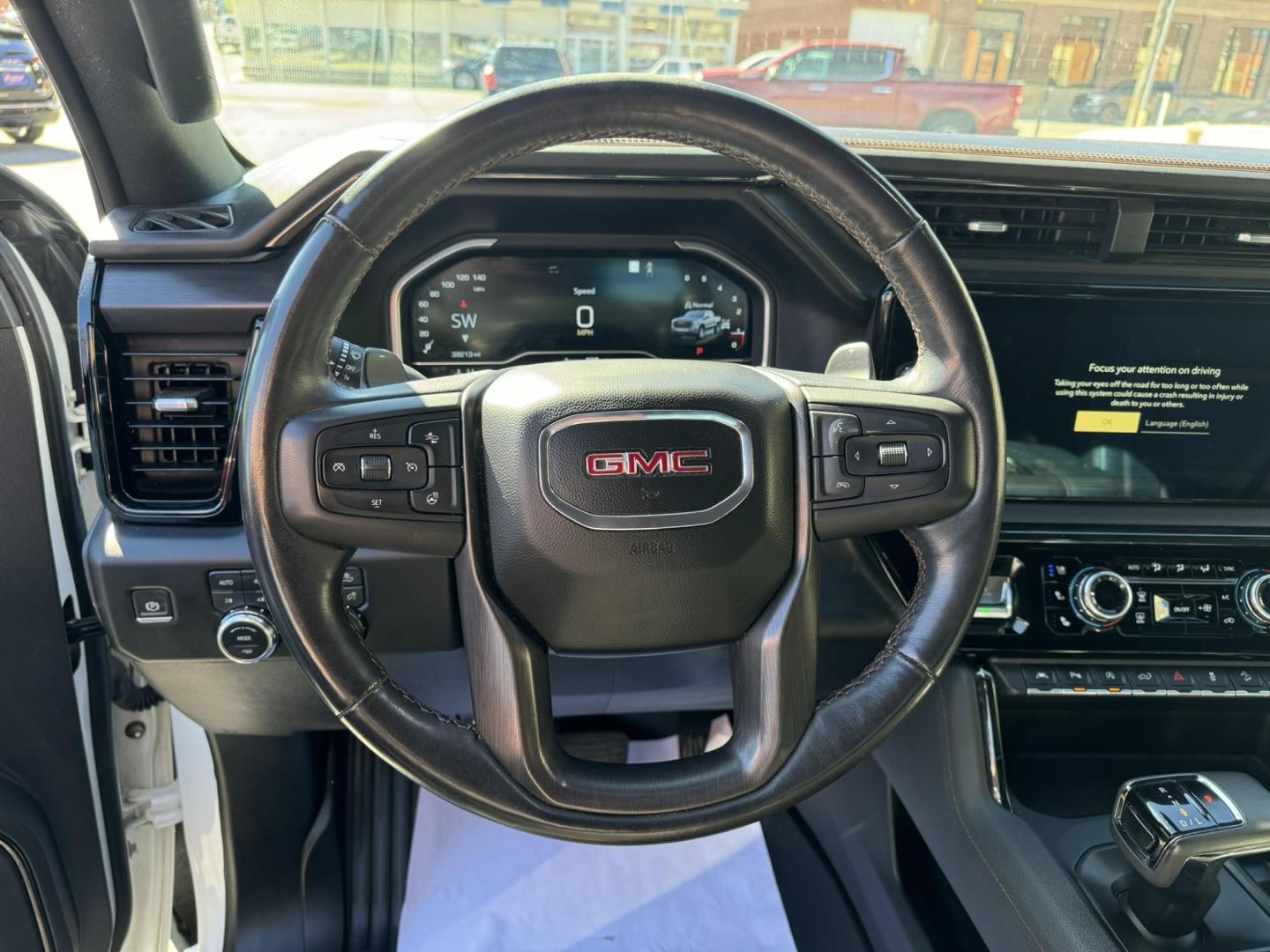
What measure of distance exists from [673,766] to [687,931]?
3.45 feet

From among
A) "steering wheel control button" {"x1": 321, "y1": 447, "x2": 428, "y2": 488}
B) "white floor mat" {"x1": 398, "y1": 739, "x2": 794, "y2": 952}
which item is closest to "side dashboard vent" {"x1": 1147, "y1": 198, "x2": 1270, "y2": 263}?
"steering wheel control button" {"x1": 321, "y1": 447, "x2": 428, "y2": 488}

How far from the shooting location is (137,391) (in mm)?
1271

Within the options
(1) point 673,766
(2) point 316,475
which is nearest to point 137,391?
A: (2) point 316,475

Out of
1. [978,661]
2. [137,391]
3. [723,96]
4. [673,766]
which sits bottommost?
[978,661]

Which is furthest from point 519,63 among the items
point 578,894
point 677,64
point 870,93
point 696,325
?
point 578,894

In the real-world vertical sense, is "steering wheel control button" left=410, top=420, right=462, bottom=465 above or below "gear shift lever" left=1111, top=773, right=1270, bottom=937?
above

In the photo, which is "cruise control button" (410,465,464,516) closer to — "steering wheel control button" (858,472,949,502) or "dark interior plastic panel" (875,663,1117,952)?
"steering wheel control button" (858,472,949,502)

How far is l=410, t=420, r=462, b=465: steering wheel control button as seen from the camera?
91 cm

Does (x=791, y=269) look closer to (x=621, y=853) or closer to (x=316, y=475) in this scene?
(x=316, y=475)

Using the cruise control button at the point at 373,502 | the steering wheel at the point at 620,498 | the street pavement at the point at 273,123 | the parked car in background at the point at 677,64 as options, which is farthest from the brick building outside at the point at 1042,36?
the cruise control button at the point at 373,502

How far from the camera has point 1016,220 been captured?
145 cm

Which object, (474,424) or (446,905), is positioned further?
(446,905)

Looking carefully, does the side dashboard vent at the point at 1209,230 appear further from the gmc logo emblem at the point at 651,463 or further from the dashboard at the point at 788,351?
the gmc logo emblem at the point at 651,463

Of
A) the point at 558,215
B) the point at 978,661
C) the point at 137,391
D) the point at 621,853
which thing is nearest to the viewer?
the point at 137,391
